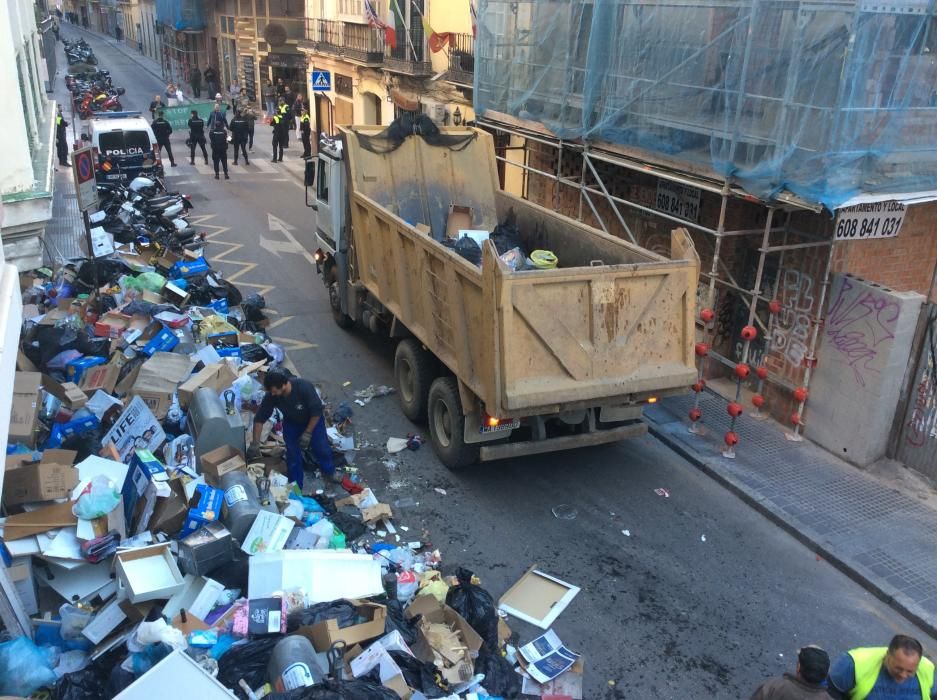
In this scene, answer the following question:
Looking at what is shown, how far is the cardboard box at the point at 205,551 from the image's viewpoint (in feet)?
17.0

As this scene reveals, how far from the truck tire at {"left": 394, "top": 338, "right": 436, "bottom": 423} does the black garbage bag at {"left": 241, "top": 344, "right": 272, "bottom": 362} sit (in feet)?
5.87

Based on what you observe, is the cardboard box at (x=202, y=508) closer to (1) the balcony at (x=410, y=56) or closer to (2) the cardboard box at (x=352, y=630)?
(2) the cardboard box at (x=352, y=630)

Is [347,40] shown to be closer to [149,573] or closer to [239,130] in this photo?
[239,130]

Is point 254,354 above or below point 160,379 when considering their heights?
below

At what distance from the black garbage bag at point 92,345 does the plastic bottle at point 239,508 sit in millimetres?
3651

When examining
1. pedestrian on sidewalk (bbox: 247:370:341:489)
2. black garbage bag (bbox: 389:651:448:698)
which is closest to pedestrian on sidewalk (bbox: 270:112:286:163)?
pedestrian on sidewalk (bbox: 247:370:341:489)

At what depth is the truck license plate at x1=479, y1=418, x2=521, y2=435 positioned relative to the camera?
23.0ft

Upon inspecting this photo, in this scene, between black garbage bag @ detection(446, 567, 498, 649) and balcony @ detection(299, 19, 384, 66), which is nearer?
black garbage bag @ detection(446, 567, 498, 649)

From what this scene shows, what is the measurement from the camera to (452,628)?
5273 millimetres

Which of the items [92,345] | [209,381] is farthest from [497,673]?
[92,345]

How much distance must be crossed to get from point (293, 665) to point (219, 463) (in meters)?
2.59

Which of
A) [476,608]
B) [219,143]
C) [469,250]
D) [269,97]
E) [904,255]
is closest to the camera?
[476,608]

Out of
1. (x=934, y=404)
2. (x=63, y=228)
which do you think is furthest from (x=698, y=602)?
(x=63, y=228)

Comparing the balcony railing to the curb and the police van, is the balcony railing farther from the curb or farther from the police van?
the curb
